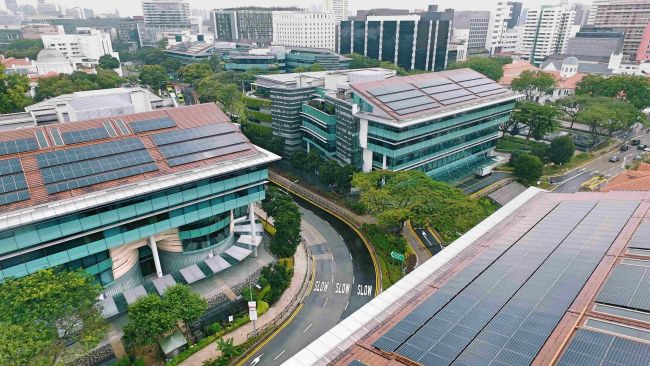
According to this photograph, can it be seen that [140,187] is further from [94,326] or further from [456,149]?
[456,149]

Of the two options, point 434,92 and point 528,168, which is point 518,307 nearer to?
point 434,92

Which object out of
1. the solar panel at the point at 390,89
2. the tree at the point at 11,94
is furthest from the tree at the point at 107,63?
the solar panel at the point at 390,89

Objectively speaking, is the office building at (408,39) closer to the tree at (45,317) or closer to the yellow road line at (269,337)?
the yellow road line at (269,337)

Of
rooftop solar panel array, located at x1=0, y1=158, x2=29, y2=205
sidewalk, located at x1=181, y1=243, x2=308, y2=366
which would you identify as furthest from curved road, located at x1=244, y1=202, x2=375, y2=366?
rooftop solar panel array, located at x1=0, y1=158, x2=29, y2=205

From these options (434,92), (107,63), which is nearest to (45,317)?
(434,92)

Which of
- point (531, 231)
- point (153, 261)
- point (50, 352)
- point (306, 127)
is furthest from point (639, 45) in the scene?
point (50, 352)

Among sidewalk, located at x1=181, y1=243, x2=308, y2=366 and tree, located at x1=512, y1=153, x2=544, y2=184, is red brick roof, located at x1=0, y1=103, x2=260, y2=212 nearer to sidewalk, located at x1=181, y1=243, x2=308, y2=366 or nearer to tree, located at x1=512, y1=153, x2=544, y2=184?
sidewalk, located at x1=181, y1=243, x2=308, y2=366
